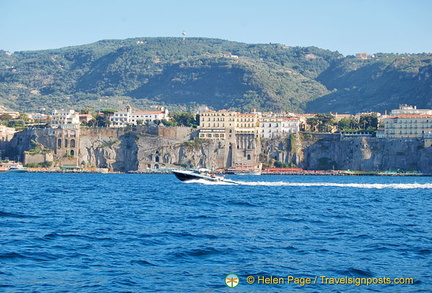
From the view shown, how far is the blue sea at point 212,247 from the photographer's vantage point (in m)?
24.2

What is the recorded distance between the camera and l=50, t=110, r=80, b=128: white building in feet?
439

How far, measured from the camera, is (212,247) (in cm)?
3009

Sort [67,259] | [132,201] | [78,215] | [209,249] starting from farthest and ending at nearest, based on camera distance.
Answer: [132,201] < [78,215] < [209,249] < [67,259]

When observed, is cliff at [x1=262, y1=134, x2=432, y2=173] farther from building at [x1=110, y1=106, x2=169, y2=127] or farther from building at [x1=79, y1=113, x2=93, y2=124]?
building at [x1=79, y1=113, x2=93, y2=124]

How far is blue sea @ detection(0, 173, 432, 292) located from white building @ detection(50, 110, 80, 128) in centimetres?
8424

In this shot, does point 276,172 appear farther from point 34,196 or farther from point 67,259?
point 67,259

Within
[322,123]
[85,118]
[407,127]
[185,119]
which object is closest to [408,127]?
[407,127]

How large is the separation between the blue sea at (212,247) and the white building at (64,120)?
3317 inches

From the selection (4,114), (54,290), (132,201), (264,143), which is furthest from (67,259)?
(4,114)

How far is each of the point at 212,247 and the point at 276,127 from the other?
4458 inches

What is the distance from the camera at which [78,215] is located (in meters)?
42.3

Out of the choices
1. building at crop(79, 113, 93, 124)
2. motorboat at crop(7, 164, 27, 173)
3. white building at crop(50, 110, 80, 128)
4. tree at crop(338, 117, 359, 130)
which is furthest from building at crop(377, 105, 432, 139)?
motorboat at crop(7, 164, 27, 173)

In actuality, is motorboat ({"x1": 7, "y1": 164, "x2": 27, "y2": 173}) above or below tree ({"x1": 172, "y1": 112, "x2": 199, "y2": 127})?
below

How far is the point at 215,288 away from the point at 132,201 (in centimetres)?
3115
